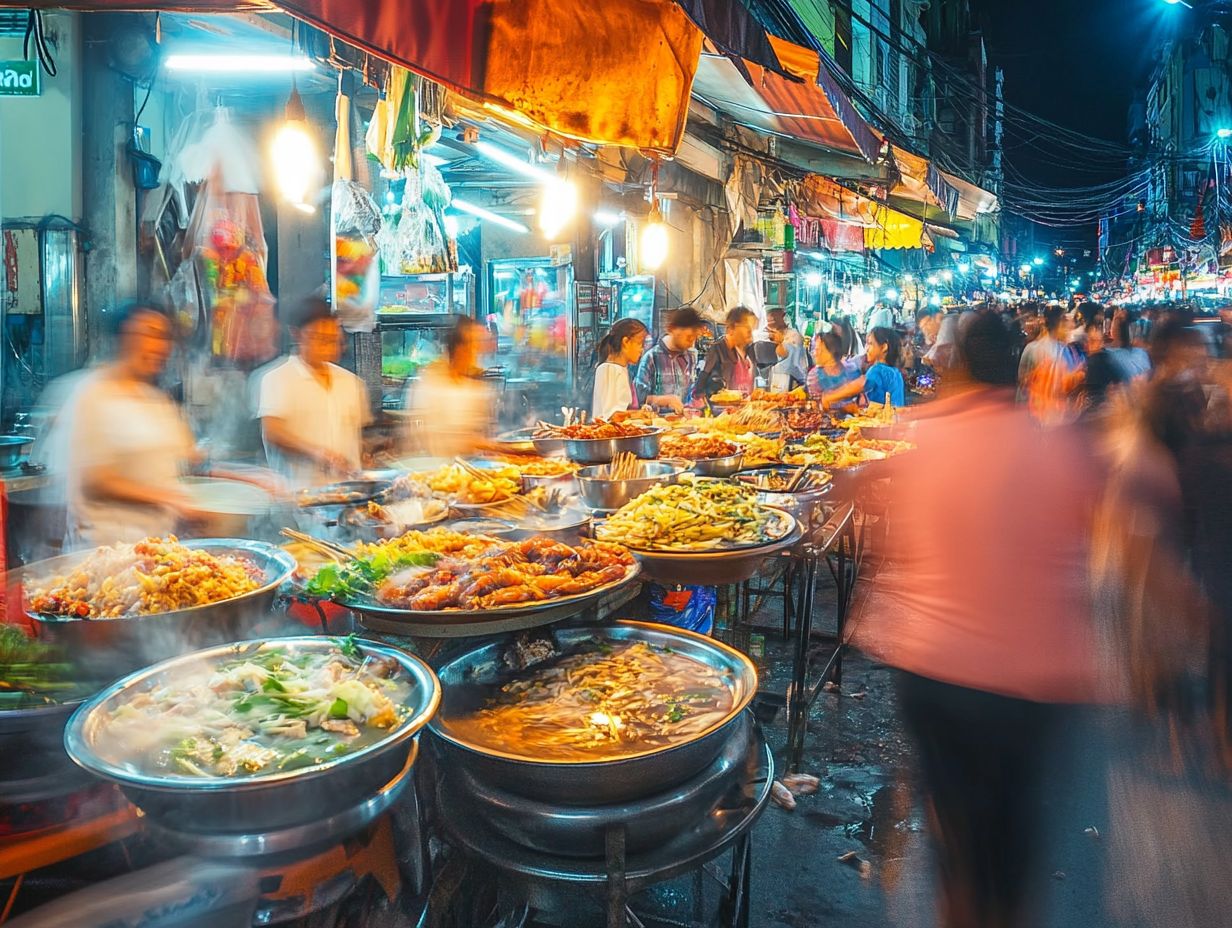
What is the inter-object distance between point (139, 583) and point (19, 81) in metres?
4.54

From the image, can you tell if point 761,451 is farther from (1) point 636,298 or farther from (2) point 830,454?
(1) point 636,298

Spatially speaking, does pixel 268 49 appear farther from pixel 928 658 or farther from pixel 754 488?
pixel 928 658

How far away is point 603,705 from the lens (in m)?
2.65

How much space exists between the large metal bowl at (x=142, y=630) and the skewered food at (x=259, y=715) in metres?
0.16

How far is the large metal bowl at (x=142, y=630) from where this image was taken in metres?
2.28

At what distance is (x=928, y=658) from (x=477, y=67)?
10.6ft

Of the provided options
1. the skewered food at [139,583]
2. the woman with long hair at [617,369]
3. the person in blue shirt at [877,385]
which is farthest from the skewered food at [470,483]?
the person in blue shirt at [877,385]

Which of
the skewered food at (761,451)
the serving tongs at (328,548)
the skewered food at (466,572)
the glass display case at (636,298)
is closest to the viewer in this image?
the skewered food at (466,572)

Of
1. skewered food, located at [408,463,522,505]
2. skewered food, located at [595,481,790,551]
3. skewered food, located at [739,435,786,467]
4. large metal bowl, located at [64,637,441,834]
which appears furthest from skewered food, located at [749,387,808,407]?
large metal bowl, located at [64,637,441,834]

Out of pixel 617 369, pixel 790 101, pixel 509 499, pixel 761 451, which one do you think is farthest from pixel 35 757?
pixel 790 101

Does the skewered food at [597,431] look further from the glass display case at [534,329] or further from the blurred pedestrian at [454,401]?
the glass display case at [534,329]

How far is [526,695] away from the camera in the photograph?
271cm

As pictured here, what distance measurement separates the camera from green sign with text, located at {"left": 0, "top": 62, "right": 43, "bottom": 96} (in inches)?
209

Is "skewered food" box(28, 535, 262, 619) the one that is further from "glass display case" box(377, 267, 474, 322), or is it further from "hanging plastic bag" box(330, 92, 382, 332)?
"glass display case" box(377, 267, 474, 322)
